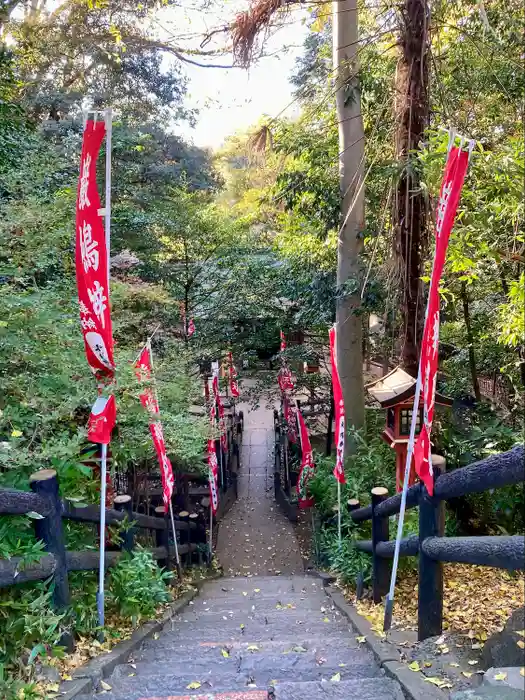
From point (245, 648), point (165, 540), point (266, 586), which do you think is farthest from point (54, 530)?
point (266, 586)

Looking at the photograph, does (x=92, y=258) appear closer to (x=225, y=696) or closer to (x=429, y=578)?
(x=225, y=696)

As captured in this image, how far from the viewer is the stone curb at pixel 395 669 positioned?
250 centimetres

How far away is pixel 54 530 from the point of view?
324cm

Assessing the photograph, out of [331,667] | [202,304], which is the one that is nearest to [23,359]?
[331,667]

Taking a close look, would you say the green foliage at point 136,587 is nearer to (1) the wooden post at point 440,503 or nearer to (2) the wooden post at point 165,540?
(2) the wooden post at point 165,540

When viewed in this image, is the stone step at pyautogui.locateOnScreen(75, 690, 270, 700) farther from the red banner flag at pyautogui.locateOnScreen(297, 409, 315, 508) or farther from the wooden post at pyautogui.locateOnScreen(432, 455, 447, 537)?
the red banner flag at pyautogui.locateOnScreen(297, 409, 315, 508)

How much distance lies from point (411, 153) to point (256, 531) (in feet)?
25.5

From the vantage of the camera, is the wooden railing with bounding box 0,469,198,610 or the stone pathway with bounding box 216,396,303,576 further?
the stone pathway with bounding box 216,396,303,576

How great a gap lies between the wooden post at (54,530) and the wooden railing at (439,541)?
2182mm

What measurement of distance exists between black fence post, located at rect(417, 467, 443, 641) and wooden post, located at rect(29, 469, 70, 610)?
2182 mm

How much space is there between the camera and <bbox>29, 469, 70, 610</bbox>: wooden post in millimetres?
3186

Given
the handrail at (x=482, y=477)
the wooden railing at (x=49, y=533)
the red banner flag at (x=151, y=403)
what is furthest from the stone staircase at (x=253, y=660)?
the red banner flag at (x=151, y=403)

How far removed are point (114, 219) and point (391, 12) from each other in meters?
6.09

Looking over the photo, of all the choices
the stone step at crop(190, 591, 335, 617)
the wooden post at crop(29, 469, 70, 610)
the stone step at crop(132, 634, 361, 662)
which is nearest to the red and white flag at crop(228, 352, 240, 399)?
the stone step at crop(190, 591, 335, 617)
